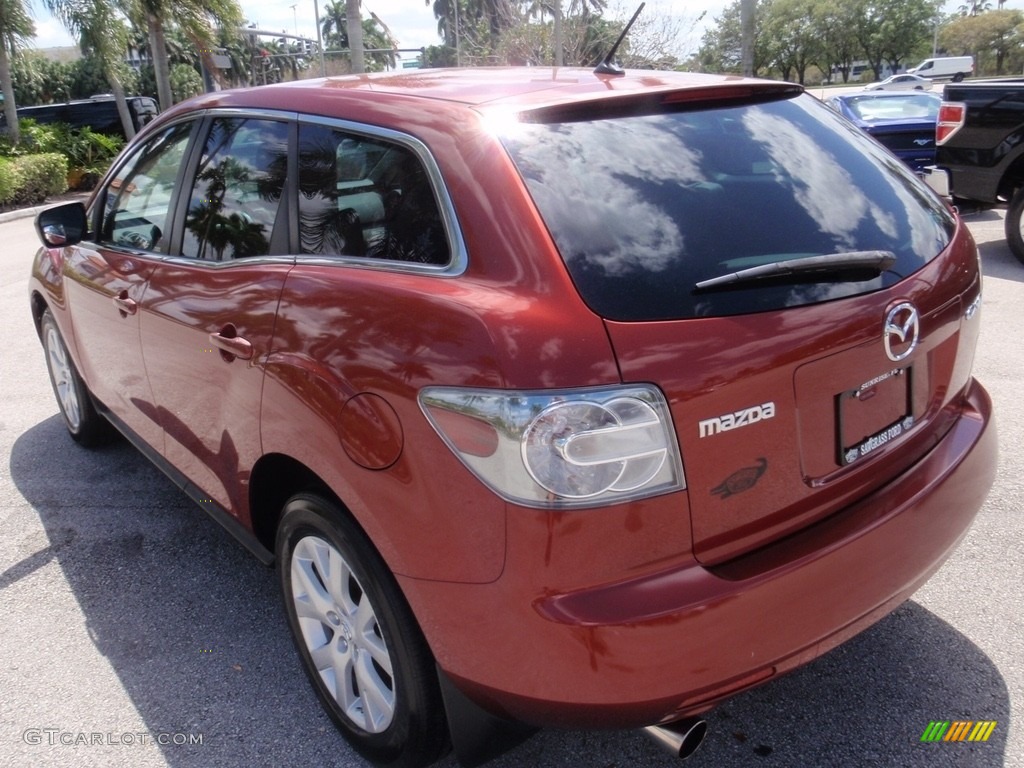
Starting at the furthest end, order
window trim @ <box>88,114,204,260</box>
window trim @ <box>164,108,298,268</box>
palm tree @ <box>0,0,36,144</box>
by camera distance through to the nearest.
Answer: palm tree @ <box>0,0,36,144</box>
window trim @ <box>88,114,204,260</box>
window trim @ <box>164,108,298,268</box>

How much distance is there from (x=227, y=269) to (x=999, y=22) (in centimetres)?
7875

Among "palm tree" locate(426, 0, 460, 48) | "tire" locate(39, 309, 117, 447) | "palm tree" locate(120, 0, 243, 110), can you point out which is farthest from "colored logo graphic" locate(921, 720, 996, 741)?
"palm tree" locate(426, 0, 460, 48)

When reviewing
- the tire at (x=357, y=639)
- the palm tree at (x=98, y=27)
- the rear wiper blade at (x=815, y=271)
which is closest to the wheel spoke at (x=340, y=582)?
the tire at (x=357, y=639)

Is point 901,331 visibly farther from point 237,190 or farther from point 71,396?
point 71,396

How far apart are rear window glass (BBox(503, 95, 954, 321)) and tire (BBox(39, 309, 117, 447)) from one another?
3.26 metres

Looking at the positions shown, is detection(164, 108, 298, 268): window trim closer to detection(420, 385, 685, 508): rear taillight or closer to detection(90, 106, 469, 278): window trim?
detection(90, 106, 469, 278): window trim

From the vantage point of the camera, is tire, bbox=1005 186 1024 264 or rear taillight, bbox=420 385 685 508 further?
tire, bbox=1005 186 1024 264

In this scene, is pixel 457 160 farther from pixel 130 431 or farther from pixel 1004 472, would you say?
pixel 1004 472

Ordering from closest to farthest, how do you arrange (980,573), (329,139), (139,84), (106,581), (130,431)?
1. (329,139)
2. (980,573)
3. (106,581)
4. (130,431)
5. (139,84)

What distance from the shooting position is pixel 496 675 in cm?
194

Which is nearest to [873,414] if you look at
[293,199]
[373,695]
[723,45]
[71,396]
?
[373,695]

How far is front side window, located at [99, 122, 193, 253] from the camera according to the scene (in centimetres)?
338

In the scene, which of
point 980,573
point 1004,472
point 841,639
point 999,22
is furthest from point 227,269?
point 999,22

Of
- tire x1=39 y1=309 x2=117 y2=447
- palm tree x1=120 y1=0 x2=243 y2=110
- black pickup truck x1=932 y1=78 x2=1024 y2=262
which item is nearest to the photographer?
tire x1=39 y1=309 x2=117 y2=447
